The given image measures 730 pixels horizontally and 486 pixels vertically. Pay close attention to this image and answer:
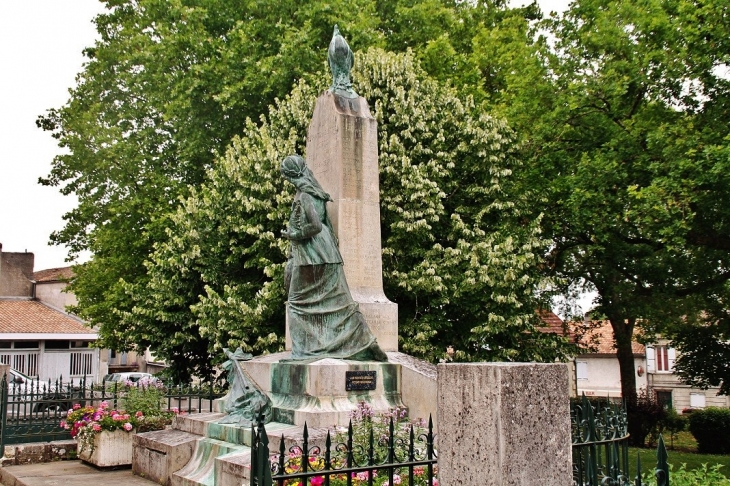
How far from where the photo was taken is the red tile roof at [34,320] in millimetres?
38750

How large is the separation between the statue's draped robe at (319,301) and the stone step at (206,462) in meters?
1.51

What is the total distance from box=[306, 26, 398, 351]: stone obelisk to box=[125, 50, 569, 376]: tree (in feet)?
14.3

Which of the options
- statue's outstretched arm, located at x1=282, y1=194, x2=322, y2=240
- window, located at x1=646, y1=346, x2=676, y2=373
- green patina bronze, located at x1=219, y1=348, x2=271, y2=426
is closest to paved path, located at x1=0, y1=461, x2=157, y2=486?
green patina bronze, located at x1=219, y1=348, x2=271, y2=426

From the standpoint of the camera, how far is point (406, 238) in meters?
16.3

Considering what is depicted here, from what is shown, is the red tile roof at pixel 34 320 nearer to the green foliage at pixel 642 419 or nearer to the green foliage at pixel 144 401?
the green foliage at pixel 642 419

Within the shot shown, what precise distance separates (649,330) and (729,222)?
32.9 feet

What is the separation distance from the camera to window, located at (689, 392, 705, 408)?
42.2 m

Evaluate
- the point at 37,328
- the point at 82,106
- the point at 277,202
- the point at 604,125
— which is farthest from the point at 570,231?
the point at 37,328

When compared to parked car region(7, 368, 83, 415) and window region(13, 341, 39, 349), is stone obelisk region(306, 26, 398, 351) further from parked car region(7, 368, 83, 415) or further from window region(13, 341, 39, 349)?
window region(13, 341, 39, 349)

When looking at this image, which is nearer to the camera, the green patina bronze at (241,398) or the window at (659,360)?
the green patina bronze at (241,398)

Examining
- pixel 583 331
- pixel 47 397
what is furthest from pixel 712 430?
pixel 47 397

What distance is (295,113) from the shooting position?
17500 millimetres

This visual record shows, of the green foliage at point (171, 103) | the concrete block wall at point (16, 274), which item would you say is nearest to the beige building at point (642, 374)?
the green foliage at point (171, 103)

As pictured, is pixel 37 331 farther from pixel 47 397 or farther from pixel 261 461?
pixel 261 461
